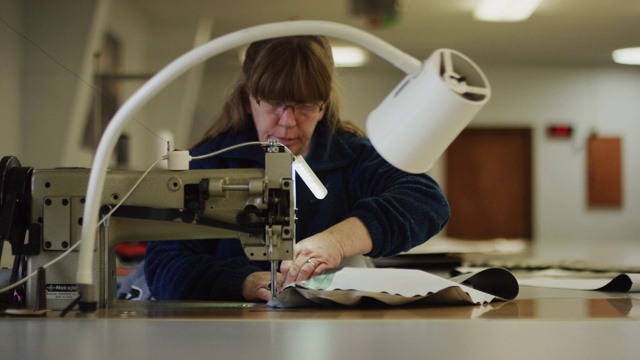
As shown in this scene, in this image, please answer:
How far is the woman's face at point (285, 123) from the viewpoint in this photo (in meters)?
1.43

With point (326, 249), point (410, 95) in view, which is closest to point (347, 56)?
point (326, 249)

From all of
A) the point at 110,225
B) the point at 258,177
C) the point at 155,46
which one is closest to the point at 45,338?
the point at 110,225

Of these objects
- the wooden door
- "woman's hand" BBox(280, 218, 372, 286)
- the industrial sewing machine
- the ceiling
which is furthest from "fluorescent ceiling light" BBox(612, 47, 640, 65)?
the industrial sewing machine

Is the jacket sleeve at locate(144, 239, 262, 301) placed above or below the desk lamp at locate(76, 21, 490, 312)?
below

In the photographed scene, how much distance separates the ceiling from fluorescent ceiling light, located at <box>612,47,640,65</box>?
0.28ft

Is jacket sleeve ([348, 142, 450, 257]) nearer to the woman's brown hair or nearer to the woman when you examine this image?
the woman

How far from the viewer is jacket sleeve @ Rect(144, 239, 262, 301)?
4.45 ft

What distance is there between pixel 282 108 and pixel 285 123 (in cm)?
3

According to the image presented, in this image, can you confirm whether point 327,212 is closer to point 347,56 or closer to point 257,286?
point 257,286

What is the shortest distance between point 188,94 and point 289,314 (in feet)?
12.3

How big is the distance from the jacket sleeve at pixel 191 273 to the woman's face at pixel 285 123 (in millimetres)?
237

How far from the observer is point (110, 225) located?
114 cm

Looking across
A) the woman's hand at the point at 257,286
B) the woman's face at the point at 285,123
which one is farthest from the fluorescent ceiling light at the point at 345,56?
the woman's hand at the point at 257,286

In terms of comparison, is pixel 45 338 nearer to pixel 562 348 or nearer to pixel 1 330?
pixel 1 330
